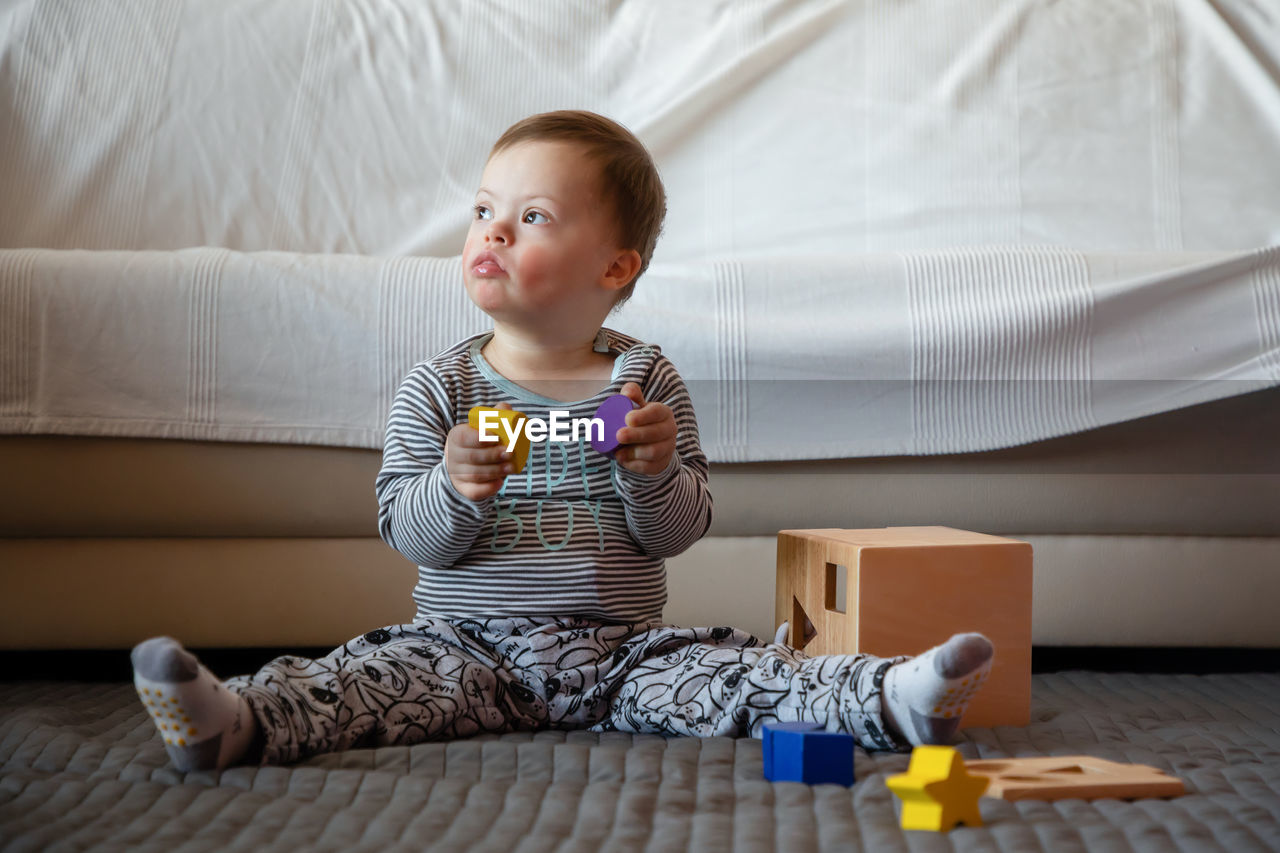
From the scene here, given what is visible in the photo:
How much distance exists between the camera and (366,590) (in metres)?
1.12

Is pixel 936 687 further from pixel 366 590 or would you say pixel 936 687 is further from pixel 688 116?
pixel 688 116

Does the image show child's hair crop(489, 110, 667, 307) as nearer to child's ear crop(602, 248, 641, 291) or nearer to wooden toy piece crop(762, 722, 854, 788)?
child's ear crop(602, 248, 641, 291)

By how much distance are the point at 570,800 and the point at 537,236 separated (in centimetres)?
43

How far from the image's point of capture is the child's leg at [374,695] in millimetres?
704

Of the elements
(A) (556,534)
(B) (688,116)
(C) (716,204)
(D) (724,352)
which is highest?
(B) (688,116)

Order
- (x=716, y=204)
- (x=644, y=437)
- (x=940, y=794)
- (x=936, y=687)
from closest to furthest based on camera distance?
1. (x=940, y=794)
2. (x=936, y=687)
3. (x=644, y=437)
4. (x=716, y=204)

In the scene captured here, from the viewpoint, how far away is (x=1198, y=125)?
1.56m

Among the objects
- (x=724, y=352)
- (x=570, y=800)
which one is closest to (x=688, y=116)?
(x=724, y=352)

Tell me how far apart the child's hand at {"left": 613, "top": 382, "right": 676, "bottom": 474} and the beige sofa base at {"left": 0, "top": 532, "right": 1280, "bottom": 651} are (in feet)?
1.00

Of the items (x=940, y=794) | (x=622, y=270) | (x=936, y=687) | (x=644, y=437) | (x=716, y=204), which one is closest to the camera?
(x=940, y=794)

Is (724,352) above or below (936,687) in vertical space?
above

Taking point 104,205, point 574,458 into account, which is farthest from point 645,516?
point 104,205

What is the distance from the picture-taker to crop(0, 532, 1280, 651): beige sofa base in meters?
1.10

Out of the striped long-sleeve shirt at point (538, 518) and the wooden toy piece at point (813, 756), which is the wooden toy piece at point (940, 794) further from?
the striped long-sleeve shirt at point (538, 518)
